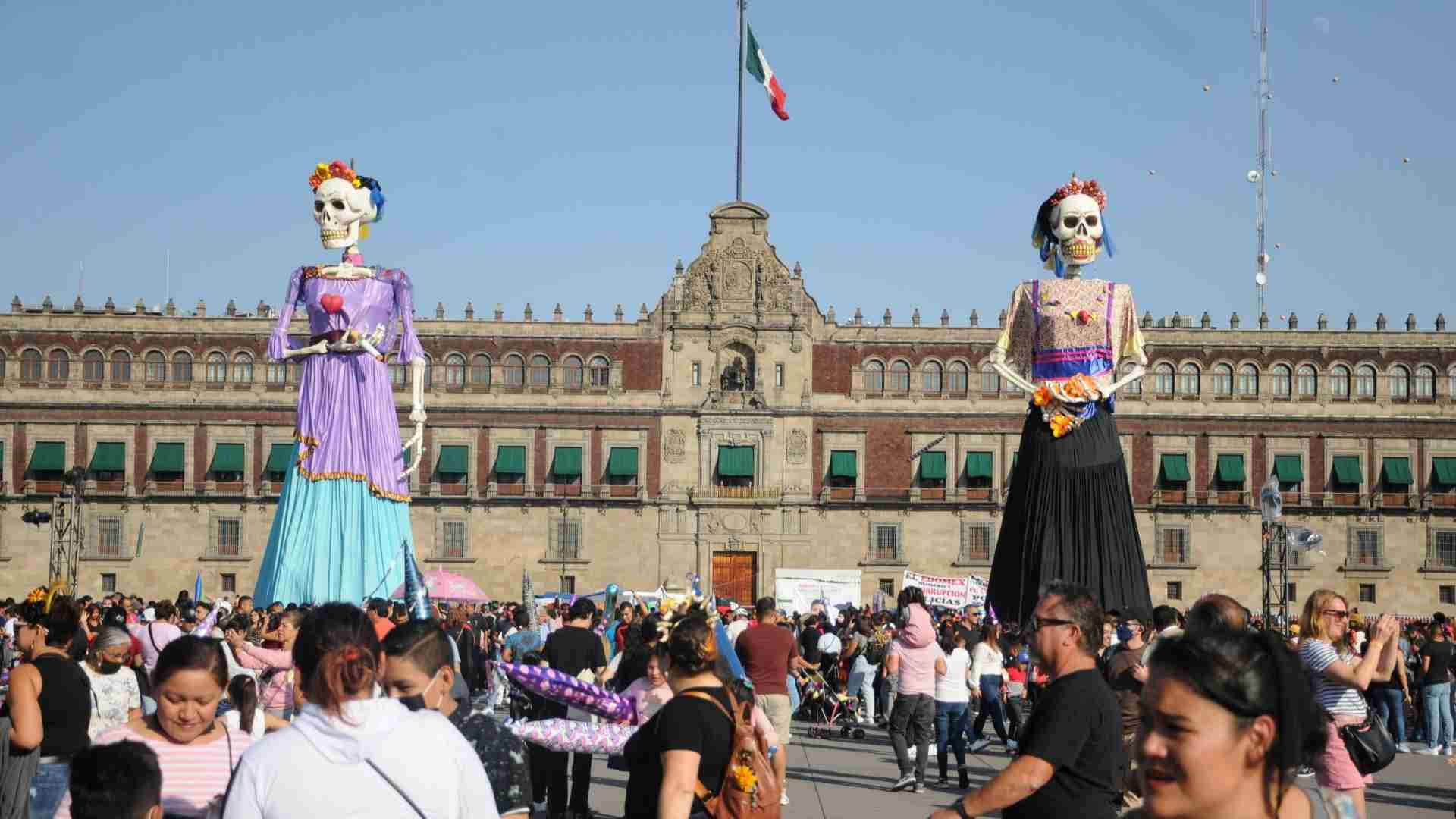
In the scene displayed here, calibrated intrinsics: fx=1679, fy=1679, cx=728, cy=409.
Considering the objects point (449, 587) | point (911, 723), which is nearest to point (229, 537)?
point (449, 587)

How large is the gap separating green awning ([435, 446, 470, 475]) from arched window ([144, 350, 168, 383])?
8954mm

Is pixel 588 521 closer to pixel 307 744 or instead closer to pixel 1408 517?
pixel 1408 517

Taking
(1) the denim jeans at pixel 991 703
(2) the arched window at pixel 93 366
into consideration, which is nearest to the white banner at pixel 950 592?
(1) the denim jeans at pixel 991 703

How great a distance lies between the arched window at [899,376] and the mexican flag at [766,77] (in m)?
9.21

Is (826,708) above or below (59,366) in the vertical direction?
below

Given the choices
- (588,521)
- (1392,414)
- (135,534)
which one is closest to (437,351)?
(588,521)

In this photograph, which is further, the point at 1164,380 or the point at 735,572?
the point at 1164,380

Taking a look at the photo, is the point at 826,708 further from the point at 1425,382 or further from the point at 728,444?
the point at 1425,382

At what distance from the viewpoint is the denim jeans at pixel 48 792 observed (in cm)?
608

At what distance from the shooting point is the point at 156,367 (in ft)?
170

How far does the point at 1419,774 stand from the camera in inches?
618

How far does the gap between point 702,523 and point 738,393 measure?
406 centimetres

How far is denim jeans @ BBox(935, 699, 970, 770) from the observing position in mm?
14078

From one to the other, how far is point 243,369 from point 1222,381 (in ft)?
99.5
